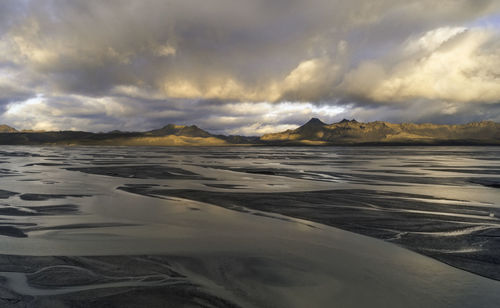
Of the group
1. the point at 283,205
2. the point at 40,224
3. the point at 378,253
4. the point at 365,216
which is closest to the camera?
the point at 378,253

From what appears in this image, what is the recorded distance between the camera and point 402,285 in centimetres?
538

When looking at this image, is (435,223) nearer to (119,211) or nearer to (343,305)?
(343,305)

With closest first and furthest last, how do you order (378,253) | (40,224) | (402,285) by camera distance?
1. (402,285)
2. (378,253)
3. (40,224)

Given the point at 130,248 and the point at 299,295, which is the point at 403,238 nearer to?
the point at 299,295

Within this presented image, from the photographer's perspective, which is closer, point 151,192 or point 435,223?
point 435,223

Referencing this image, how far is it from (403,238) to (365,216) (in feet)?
8.26

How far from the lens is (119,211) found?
11086 mm

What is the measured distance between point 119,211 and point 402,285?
9.93 meters

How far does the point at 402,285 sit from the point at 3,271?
7.96 metres

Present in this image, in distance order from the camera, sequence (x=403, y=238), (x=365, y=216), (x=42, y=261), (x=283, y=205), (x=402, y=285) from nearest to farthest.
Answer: (x=402, y=285)
(x=42, y=261)
(x=403, y=238)
(x=365, y=216)
(x=283, y=205)

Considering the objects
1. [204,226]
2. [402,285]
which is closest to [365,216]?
[402,285]

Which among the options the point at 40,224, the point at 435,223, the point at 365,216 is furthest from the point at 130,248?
the point at 435,223

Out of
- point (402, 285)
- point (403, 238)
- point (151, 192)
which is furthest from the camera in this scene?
point (151, 192)

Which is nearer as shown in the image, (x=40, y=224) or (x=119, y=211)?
(x=40, y=224)
